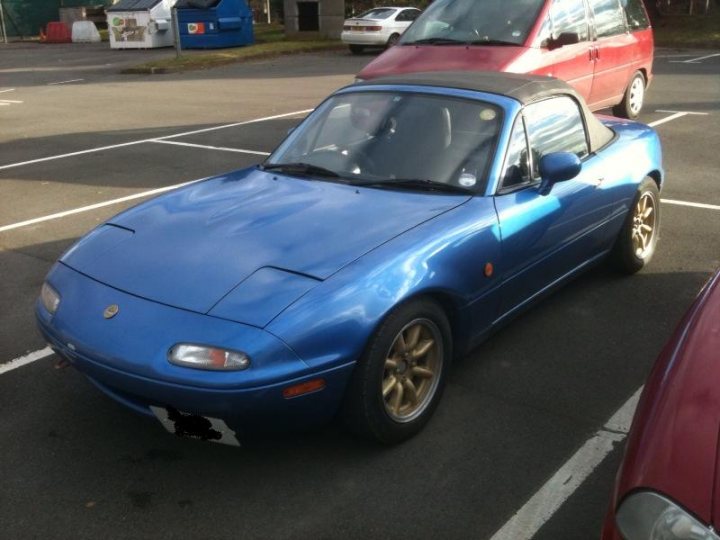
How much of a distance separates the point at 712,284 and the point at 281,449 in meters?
1.85

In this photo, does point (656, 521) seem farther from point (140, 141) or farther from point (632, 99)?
point (140, 141)

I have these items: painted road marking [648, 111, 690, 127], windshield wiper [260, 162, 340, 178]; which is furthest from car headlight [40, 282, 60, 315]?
painted road marking [648, 111, 690, 127]

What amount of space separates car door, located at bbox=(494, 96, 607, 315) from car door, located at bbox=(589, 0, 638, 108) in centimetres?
488

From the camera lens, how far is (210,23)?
85.0 feet

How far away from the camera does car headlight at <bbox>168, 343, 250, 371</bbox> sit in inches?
115

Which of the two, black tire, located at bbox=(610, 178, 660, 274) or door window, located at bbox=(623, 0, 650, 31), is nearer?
black tire, located at bbox=(610, 178, 660, 274)

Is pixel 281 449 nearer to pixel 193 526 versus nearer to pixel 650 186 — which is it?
pixel 193 526

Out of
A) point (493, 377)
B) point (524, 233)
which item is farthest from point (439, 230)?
point (493, 377)

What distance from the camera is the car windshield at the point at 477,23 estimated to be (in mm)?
8180

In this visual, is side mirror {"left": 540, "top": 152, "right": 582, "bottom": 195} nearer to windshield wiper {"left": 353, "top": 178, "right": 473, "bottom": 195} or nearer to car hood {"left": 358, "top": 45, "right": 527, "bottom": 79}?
windshield wiper {"left": 353, "top": 178, "right": 473, "bottom": 195}

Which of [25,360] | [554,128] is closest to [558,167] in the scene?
[554,128]

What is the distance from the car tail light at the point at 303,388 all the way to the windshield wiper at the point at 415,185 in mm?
1330

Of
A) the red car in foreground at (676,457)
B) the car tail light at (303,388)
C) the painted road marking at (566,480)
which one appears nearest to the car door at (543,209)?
the painted road marking at (566,480)

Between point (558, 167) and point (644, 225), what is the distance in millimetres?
1623
